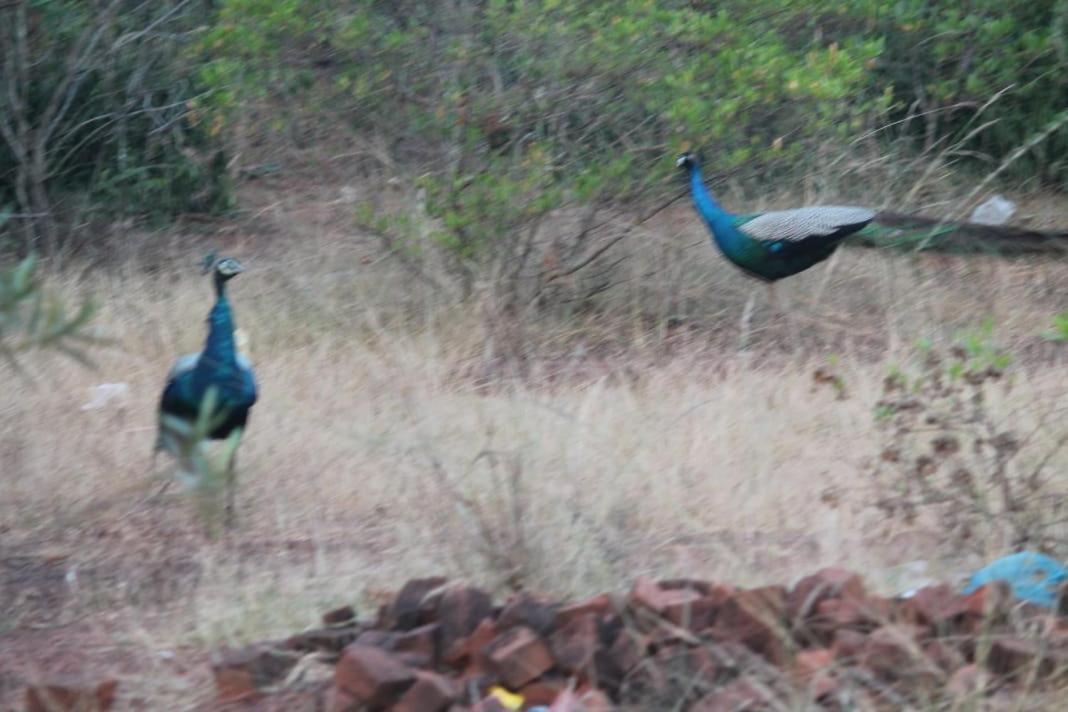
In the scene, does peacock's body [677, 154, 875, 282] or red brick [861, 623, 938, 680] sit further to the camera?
peacock's body [677, 154, 875, 282]

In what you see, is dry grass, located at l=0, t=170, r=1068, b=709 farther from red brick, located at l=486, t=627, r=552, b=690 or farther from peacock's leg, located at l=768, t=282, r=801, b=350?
red brick, located at l=486, t=627, r=552, b=690

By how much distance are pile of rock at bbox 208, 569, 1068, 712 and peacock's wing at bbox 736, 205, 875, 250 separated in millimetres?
3905

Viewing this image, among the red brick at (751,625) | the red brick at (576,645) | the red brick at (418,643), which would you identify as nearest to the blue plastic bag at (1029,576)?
the red brick at (751,625)

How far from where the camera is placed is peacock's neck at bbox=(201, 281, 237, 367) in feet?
18.5

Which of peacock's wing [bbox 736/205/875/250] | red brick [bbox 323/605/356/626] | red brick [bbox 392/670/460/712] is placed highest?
peacock's wing [bbox 736/205/875/250]

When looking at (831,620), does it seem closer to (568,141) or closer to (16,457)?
(16,457)

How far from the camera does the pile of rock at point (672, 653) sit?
337 cm

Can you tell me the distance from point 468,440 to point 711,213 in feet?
8.31

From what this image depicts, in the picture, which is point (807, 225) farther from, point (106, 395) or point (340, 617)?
point (340, 617)

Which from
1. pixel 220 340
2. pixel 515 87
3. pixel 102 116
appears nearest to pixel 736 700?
pixel 220 340

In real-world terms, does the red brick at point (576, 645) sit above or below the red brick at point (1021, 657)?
above

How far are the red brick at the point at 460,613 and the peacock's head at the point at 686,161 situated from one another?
4300mm

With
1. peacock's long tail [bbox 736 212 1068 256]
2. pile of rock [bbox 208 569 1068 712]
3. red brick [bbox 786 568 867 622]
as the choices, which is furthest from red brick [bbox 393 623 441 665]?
peacock's long tail [bbox 736 212 1068 256]

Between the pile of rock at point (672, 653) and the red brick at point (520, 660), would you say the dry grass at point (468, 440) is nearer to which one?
the pile of rock at point (672, 653)
